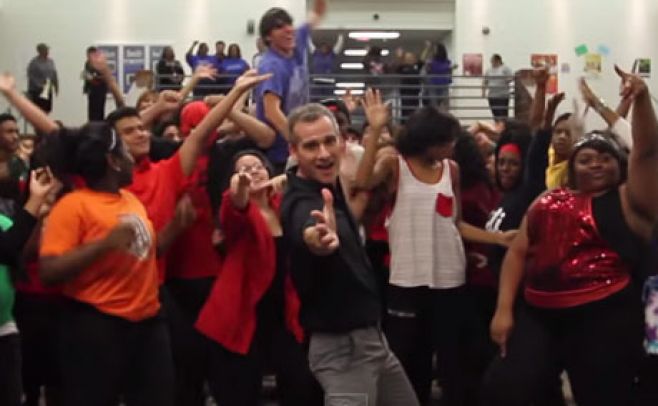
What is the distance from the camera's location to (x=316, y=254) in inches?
163

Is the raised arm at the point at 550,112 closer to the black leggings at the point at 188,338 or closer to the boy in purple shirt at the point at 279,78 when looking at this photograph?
the boy in purple shirt at the point at 279,78

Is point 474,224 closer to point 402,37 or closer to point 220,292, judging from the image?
point 220,292

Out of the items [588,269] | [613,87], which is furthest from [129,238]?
[613,87]

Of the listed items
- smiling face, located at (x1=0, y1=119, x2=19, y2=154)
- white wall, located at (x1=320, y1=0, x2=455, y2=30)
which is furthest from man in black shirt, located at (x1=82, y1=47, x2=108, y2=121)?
smiling face, located at (x1=0, y1=119, x2=19, y2=154)

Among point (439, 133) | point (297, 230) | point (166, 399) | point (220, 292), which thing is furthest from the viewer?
point (439, 133)

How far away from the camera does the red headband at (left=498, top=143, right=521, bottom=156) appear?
6096 millimetres

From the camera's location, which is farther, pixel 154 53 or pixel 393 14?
pixel 393 14

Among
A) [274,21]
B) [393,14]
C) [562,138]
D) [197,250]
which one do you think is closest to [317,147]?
[197,250]

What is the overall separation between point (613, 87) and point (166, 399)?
19321mm

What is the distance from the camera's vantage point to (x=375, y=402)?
14.3ft

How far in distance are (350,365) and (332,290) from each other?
1.02 ft

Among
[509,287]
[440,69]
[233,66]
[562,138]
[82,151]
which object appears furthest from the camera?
[440,69]

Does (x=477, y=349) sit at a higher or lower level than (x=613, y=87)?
lower

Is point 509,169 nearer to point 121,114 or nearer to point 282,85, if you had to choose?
point 282,85
